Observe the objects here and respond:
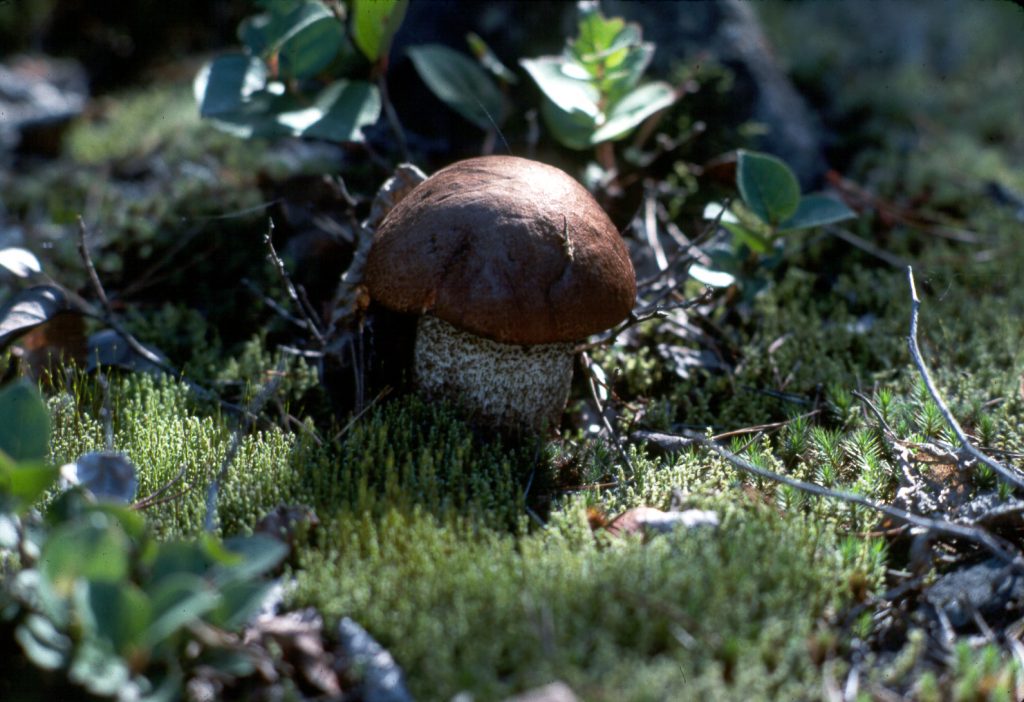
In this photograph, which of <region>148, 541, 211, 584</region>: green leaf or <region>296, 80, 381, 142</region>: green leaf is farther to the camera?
<region>296, 80, 381, 142</region>: green leaf

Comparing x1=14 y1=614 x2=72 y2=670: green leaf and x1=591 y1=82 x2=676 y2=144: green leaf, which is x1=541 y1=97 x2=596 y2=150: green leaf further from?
x1=14 y1=614 x2=72 y2=670: green leaf

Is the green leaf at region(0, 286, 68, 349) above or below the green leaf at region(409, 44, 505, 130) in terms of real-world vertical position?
below

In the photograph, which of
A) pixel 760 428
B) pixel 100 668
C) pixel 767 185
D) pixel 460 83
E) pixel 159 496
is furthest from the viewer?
pixel 460 83

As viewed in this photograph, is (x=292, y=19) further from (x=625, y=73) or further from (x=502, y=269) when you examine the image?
(x=502, y=269)

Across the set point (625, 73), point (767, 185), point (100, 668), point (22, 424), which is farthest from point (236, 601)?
point (625, 73)

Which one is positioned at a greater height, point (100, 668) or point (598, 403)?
point (100, 668)

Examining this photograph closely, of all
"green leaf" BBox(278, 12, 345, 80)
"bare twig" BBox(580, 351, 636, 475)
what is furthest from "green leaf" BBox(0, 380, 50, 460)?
"green leaf" BBox(278, 12, 345, 80)
